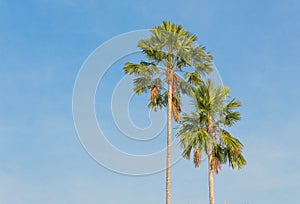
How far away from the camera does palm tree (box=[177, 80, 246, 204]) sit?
34.6 meters

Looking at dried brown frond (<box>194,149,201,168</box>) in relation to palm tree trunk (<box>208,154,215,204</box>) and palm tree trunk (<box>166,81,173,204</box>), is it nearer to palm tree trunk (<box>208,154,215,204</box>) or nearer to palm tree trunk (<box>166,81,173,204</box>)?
palm tree trunk (<box>208,154,215,204</box>)

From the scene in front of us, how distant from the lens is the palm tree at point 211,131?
34.6 meters

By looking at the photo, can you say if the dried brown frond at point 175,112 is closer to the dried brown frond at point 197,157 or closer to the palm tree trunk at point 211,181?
the dried brown frond at point 197,157

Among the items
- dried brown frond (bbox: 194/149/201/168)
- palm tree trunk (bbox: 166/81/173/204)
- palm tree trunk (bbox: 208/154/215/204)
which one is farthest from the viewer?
dried brown frond (bbox: 194/149/201/168)

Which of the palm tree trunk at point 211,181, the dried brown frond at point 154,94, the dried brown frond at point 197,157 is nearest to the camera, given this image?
the palm tree trunk at point 211,181

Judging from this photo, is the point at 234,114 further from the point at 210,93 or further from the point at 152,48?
the point at 152,48

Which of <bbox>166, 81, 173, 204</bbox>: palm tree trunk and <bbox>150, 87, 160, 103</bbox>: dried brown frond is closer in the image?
<bbox>166, 81, 173, 204</bbox>: palm tree trunk

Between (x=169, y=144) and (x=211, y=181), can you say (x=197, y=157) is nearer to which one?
(x=211, y=181)

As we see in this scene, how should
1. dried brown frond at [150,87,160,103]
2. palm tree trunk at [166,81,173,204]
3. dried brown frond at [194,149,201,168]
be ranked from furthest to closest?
dried brown frond at [150,87,160,103] → dried brown frond at [194,149,201,168] → palm tree trunk at [166,81,173,204]

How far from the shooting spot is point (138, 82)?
3622cm

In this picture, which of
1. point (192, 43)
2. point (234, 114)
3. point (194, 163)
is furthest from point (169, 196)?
point (192, 43)

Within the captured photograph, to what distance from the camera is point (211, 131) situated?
36.1 meters

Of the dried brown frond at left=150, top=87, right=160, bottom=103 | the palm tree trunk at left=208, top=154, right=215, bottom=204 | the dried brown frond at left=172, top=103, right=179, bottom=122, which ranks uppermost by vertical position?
the dried brown frond at left=150, top=87, right=160, bottom=103

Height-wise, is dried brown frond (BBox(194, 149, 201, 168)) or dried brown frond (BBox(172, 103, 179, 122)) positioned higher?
dried brown frond (BBox(172, 103, 179, 122))
